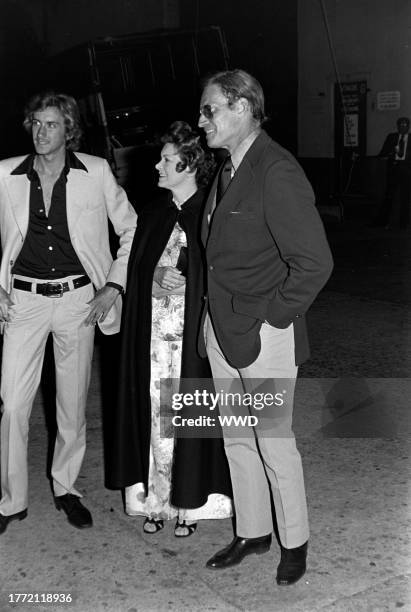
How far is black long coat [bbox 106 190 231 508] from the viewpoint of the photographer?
3.94 metres

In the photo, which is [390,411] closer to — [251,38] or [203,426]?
[203,426]

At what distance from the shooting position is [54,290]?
4082mm

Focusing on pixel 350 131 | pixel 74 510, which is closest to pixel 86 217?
pixel 74 510

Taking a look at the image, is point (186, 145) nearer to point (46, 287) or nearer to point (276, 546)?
point (46, 287)

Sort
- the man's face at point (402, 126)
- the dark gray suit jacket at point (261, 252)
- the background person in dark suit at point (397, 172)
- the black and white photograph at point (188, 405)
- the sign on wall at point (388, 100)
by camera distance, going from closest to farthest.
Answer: the dark gray suit jacket at point (261, 252)
the black and white photograph at point (188, 405)
the background person in dark suit at point (397, 172)
the man's face at point (402, 126)
the sign on wall at point (388, 100)

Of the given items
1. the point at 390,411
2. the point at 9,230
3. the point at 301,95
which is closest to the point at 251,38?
the point at 301,95

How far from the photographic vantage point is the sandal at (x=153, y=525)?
4098mm

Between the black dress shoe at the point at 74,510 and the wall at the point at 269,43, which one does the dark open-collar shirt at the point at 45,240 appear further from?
the wall at the point at 269,43

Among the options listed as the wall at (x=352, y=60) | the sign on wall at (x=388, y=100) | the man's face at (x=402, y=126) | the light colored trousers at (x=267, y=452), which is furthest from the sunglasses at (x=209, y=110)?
the sign on wall at (x=388, y=100)

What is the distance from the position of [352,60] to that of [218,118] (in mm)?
15864

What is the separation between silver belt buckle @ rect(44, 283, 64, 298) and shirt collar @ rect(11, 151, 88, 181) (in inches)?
20.2

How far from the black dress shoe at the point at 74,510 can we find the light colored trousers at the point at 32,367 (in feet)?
0.64

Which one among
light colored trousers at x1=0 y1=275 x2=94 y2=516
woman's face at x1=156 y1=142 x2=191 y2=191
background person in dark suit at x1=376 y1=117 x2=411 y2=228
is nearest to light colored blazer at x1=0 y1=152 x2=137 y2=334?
light colored trousers at x1=0 y1=275 x2=94 y2=516

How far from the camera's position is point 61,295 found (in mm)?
4102
